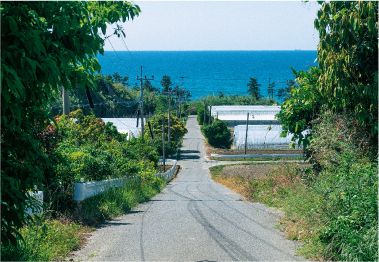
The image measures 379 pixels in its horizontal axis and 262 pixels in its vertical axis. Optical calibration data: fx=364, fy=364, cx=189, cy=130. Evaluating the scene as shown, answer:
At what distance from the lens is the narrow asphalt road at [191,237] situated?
566 centimetres

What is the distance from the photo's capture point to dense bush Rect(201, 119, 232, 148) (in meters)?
50.0

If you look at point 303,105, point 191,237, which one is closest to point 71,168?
point 191,237

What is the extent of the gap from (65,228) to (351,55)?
6349 mm

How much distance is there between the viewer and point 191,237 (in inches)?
258

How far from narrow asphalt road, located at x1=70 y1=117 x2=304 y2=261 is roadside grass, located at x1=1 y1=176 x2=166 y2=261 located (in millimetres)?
229

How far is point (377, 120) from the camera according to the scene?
24.2 feet

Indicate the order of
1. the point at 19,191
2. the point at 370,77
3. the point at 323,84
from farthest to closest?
A: the point at 323,84
the point at 370,77
the point at 19,191

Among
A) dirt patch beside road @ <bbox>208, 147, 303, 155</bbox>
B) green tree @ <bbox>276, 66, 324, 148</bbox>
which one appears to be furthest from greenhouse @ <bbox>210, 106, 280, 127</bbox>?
green tree @ <bbox>276, 66, 324, 148</bbox>

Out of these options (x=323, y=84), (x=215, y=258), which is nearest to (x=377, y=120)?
(x=323, y=84)

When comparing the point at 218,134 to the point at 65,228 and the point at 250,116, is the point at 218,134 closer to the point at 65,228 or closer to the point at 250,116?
the point at 250,116

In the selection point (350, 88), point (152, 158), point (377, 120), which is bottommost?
point (152, 158)

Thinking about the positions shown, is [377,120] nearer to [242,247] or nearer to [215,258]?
[242,247]

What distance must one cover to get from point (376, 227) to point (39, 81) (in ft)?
15.1

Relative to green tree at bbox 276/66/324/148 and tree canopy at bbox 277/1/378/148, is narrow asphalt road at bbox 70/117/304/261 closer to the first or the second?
green tree at bbox 276/66/324/148
